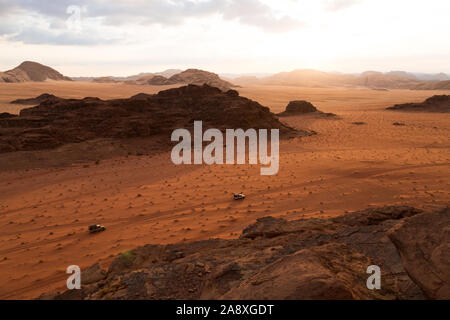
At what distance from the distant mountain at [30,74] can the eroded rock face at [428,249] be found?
87.9 metres

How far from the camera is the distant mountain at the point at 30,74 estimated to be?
73.6m

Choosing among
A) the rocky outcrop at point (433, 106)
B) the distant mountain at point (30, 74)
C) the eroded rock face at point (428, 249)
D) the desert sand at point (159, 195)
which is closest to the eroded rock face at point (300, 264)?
the eroded rock face at point (428, 249)

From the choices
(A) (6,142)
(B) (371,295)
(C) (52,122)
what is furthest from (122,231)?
(C) (52,122)

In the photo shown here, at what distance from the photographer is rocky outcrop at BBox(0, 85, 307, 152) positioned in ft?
49.6

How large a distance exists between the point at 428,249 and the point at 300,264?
46.0 inches

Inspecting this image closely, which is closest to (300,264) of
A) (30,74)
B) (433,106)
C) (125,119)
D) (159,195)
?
(159,195)

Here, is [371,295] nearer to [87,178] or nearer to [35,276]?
[35,276]

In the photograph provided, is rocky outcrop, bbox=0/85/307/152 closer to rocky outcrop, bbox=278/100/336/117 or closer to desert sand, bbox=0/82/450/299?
desert sand, bbox=0/82/450/299

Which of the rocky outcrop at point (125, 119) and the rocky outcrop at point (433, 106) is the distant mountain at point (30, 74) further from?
the rocky outcrop at point (433, 106)

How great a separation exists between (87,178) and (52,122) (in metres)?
7.93

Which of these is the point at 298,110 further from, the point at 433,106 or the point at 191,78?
the point at 191,78

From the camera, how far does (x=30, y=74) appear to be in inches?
3332

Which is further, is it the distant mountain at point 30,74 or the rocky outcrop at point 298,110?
the distant mountain at point 30,74

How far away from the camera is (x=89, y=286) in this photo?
3.77 meters
